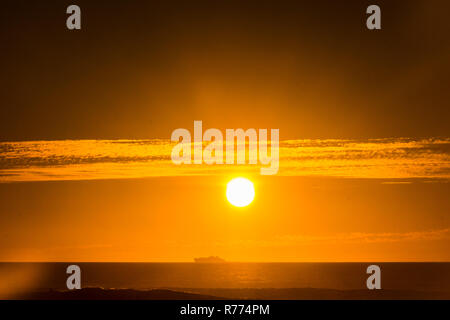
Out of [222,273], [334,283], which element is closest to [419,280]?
[334,283]
